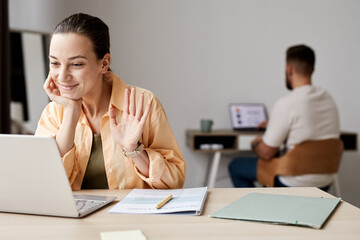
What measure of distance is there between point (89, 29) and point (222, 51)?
8.09 ft

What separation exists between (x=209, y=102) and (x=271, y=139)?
1181 millimetres

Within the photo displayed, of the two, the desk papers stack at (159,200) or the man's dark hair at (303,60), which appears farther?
the man's dark hair at (303,60)

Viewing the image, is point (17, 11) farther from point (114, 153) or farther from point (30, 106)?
point (114, 153)

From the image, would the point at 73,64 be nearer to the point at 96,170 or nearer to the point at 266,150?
the point at 96,170

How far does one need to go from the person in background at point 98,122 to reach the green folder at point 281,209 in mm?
338

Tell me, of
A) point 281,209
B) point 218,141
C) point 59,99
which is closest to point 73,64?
point 59,99

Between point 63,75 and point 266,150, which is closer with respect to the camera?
point 63,75

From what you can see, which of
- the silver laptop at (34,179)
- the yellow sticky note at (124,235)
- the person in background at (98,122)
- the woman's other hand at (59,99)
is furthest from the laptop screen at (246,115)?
the yellow sticky note at (124,235)

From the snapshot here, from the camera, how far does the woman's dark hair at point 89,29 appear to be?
145 cm

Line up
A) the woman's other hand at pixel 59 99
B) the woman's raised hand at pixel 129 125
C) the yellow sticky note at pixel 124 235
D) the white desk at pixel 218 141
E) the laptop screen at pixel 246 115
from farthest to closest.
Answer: the laptop screen at pixel 246 115, the white desk at pixel 218 141, the woman's other hand at pixel 59 99, the woman's raised hand at pixel 129 125, the yellow sticky note at pixel 124 235

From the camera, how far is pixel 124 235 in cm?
91

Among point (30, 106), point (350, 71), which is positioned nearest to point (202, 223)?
point (30, 106)

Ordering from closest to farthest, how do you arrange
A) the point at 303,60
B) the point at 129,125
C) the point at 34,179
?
1. the point at 34,179
2. the point at 129,125
3. the point at 303,60

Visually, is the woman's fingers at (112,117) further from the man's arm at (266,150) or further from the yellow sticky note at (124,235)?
the man's arm at (266,150)
